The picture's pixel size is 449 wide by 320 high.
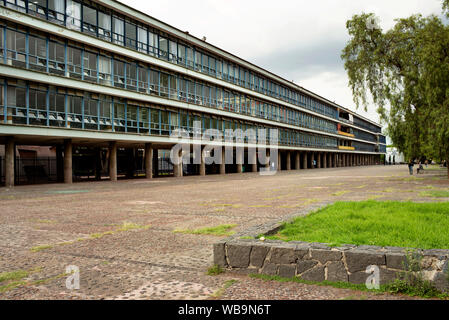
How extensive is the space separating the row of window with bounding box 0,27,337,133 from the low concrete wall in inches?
889

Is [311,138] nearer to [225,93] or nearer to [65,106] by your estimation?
[225,93]

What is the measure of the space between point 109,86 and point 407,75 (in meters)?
20.7

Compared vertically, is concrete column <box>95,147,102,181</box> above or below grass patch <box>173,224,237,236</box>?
above

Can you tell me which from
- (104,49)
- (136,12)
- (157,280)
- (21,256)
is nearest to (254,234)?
(157,280)

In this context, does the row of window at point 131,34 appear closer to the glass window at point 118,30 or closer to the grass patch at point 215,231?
the glass window at point 118,30

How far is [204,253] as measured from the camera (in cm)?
536

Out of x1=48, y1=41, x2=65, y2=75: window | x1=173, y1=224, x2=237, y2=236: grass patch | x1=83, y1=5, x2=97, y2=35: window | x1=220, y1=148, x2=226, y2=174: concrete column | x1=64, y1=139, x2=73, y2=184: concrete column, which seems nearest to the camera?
x1=173, y1=224, x2=237, y2=236: grass patch

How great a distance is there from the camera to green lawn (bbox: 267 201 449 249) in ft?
14.9

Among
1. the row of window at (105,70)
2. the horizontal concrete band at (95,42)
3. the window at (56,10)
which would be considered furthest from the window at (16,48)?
the window at (56,10)

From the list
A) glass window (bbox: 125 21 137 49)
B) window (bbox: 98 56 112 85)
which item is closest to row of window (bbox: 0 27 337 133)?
window (bbox: 98 56 112 85)

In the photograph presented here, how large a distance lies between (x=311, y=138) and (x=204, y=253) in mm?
63961

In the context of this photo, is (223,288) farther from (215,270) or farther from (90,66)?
(90,66)

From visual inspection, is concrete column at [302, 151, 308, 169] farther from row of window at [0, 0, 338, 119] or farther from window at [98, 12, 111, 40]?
window at [98, 12, 111, 40]

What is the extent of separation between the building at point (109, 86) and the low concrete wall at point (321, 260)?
21.2m
